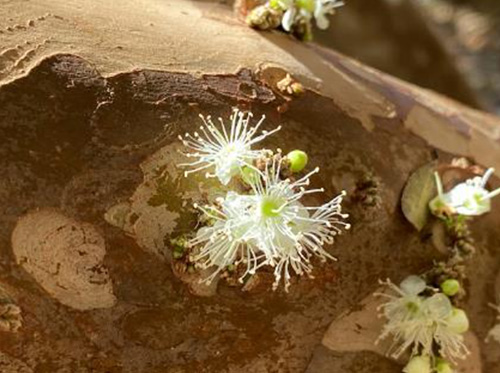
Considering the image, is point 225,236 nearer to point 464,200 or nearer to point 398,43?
point 464,200

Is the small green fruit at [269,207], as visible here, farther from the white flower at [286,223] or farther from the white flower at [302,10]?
the white flower at [302,10]

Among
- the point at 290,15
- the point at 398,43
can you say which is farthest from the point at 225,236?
the point at 398,43

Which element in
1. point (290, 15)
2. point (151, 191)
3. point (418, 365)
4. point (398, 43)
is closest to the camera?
point (151, 191)

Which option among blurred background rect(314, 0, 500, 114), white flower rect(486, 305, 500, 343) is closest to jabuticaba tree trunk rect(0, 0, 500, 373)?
white flower rect(486, 305, 500, 343)

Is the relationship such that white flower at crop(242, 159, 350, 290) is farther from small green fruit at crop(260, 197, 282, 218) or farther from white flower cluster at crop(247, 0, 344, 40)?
white flower cluster at crop(247, 0, 344, 40)

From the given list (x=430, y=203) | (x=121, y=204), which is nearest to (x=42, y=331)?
(x=121, y=204)

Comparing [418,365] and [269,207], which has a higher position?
[269,207]
